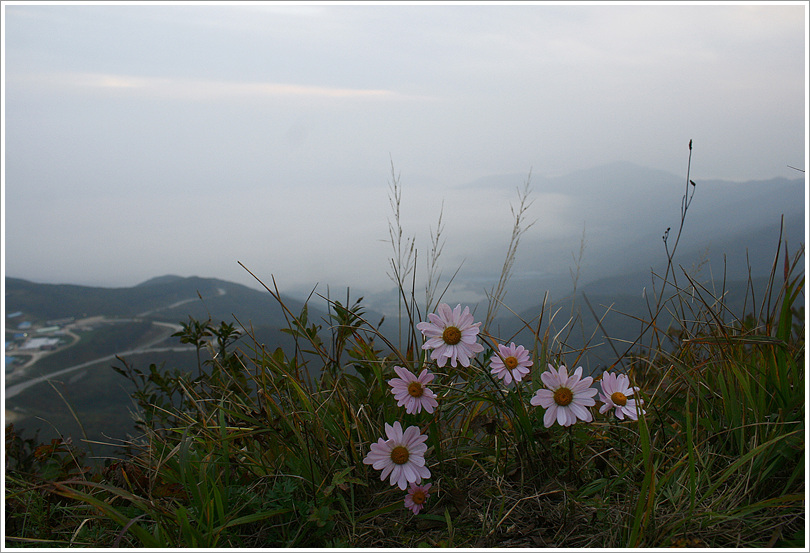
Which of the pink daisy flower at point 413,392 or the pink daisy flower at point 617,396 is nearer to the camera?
the pink daisy flower at point 413,392

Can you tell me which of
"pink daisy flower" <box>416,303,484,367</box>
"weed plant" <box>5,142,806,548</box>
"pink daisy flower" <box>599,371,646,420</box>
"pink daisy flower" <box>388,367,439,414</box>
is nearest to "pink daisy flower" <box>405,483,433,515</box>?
"weed plant" <box>5,142,806,548</box>

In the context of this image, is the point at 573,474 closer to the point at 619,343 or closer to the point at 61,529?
the point at 619,343

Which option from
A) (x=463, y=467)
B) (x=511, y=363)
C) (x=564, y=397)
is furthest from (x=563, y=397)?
(x=463, y=467)

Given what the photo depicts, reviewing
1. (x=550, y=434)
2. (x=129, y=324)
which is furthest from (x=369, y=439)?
(x=129, y=324)

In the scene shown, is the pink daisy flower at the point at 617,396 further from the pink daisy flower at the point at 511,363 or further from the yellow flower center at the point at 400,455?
the yellow flower center at the point at 400,455

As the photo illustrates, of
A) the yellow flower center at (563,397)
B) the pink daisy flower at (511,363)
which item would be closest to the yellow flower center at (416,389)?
the pink daisy flower at (511,363)

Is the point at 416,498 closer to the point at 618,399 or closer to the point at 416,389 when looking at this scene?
the point at 416,389

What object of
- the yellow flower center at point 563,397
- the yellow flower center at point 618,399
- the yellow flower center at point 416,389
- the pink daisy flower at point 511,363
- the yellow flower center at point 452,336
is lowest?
the yellow flower center at point 618,399
